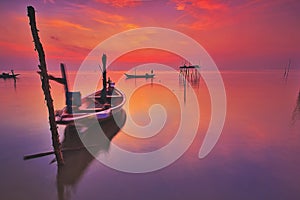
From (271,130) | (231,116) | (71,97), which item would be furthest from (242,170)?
(71,97)

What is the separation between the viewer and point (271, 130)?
472 inches

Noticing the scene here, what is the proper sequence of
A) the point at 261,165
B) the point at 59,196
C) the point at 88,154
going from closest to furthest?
1. the point at 59,196
2. the point at 261,165
3. the point at 88,154

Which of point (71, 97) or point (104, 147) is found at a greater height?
point (71, 97)

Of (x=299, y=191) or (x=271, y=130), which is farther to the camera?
(x=271, y=130)

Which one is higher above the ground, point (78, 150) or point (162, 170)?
point (78, 150)

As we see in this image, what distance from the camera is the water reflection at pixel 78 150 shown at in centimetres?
636

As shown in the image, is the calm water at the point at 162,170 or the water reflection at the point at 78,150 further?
the water reflection at the point at 78,150

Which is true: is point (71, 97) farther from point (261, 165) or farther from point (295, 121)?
point (295, 121)

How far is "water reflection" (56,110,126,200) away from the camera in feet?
20.9

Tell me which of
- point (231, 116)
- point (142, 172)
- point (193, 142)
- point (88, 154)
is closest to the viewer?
point (142, 172)

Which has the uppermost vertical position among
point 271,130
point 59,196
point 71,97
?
point 71,97

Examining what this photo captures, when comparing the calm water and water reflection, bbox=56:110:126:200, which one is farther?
water reflection, bbox=56:110:126:200

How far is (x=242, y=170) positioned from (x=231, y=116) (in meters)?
9.01

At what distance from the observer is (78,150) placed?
8570mm
